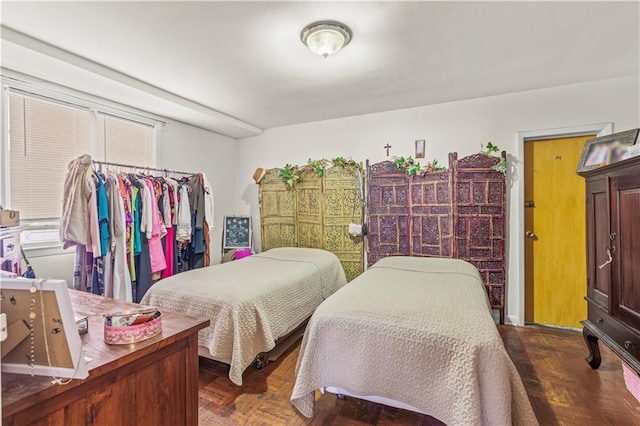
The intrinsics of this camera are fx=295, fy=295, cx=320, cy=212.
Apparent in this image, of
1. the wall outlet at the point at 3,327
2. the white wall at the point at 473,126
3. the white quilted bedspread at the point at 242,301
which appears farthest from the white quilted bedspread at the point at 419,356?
the white wall at the point at 473,126

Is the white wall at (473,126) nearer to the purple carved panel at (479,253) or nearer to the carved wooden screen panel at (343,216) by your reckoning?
the purple carved panel at (479,253)

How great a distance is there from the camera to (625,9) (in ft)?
5.87

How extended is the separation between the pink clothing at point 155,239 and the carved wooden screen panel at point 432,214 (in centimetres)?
279

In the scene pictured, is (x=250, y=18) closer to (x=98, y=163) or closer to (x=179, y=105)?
(x=179, y=105)

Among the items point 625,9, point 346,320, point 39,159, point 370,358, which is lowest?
point 370,358

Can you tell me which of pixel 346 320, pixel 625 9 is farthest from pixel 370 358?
pixel 625 9

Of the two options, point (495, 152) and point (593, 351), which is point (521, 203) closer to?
point (495, 152)

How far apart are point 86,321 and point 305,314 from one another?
6.26ft

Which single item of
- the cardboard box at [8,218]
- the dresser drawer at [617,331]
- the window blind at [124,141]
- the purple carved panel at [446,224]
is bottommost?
the dresser drawer at [617,331]

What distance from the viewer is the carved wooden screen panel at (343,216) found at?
12.3 ft

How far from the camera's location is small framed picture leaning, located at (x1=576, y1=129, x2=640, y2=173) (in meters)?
2.23

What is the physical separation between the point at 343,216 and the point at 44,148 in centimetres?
305

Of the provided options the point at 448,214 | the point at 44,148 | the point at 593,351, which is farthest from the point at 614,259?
the point at 44,148

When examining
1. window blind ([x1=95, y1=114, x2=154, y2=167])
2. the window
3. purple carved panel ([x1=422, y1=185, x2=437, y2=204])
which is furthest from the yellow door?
the window
